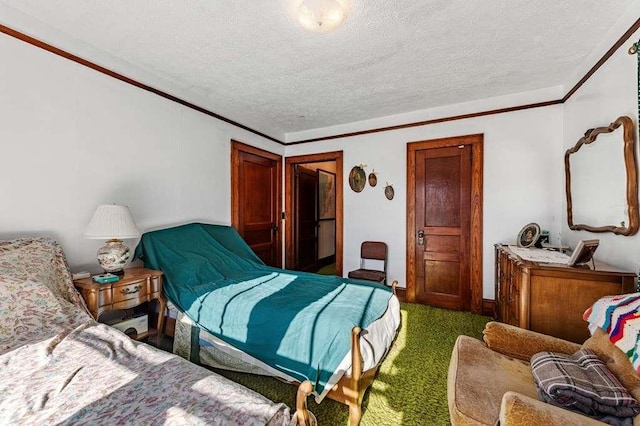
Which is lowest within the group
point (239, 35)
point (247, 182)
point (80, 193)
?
point (80, 193)

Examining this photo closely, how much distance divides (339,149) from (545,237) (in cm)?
280

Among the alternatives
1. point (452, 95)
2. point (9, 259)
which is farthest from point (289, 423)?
point (452, 95)

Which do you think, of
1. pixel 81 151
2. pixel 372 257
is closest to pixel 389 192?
pixel 372 257

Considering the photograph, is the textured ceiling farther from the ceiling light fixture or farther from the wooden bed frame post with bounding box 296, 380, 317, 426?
the wooden bed frame post with bounding box 296, 380, 317, 426

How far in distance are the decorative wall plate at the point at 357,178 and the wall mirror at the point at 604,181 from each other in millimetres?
2294

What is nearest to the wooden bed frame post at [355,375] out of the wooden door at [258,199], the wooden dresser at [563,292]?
the wooden dresser at [563,292]

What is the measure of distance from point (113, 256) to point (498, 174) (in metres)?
3.99

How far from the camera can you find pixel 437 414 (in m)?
1.68

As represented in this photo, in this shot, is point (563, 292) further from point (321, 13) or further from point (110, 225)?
point (110, 225)

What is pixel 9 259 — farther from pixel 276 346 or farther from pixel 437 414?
pixel 437 414

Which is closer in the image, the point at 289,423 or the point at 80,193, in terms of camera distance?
the point at 289,423

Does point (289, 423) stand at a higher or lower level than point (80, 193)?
lower

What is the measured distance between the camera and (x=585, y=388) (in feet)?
3.49

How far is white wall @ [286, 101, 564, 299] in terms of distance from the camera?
3.04m
